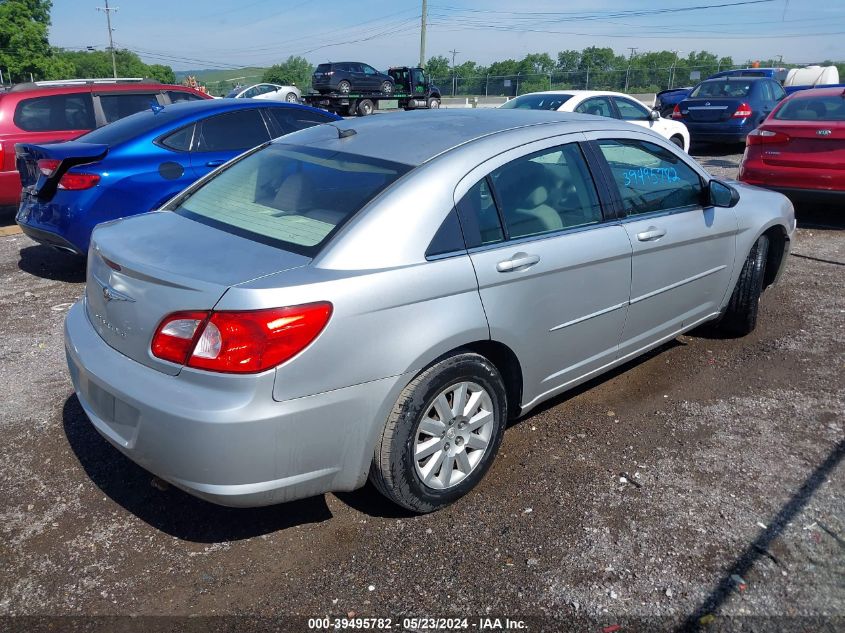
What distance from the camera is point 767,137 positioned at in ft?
27.8

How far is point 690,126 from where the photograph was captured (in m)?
14.4

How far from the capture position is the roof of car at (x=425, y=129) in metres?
3.39

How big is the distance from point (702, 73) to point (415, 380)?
44978 mm

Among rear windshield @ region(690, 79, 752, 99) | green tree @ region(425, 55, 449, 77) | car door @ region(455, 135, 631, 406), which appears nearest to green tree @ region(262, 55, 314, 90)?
green tree @ region(425, 55, 449, 77)

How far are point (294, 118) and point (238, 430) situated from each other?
18.3 feet

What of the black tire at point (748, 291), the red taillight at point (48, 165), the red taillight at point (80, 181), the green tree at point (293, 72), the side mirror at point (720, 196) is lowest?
the green tree at point (293, 72)

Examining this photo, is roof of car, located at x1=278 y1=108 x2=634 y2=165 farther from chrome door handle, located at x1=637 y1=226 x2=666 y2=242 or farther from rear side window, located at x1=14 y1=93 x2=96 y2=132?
rear side window, located at x1=14 y1=93 x2=96 y2=132

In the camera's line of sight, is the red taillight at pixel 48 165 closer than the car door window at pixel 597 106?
Yes

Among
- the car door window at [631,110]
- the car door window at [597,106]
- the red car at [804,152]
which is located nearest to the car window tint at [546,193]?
the red car at [804,152]

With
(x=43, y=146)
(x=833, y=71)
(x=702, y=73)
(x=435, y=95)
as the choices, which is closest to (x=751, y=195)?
(x=43, y=146)

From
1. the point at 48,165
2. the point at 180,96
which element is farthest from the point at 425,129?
the point at 180,96

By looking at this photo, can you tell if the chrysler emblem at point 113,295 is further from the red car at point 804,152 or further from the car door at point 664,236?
the red car at point 804,152

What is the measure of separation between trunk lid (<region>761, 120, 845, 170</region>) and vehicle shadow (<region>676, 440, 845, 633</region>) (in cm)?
533

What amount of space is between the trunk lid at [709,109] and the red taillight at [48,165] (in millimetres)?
12138
